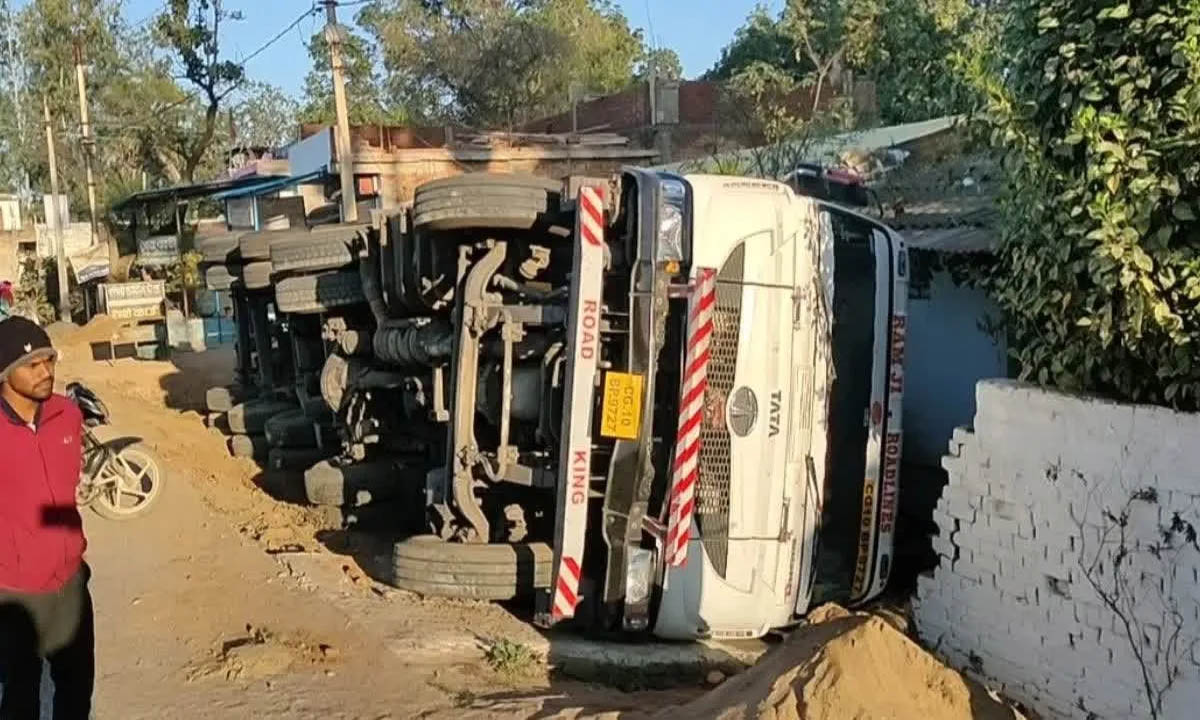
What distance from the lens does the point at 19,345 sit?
3865mm

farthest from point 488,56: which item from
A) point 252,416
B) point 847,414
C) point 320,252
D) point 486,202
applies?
point 847,414

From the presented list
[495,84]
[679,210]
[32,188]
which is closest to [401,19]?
[495,84]

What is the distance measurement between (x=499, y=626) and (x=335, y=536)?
8.94 ft

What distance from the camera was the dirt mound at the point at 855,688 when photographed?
13.3 ft

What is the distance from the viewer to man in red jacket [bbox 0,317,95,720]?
12.7 ft

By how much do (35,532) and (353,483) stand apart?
3.96 meters

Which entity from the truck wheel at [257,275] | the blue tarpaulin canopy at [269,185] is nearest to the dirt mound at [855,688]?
the truck wheel at [257,275]

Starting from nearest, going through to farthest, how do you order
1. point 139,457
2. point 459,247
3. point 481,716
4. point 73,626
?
1. point 73,626
2. point 481,716
3. point 459,247
4. point 139,457

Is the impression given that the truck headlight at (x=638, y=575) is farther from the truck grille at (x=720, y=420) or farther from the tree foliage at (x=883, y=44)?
the tree foliage at (x=883, y=44)

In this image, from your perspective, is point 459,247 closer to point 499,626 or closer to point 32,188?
point 499,626

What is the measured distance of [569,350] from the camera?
213 inches

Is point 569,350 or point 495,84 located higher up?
point 495,84

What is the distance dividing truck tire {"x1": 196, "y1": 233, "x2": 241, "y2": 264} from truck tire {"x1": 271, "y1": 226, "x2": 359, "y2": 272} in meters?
2.56

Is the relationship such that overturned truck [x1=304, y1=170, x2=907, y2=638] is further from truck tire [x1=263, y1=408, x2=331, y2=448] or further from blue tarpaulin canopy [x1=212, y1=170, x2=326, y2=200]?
blue tarpaulin canopy [x1=212, y1=170, x2=326, y2=200]
